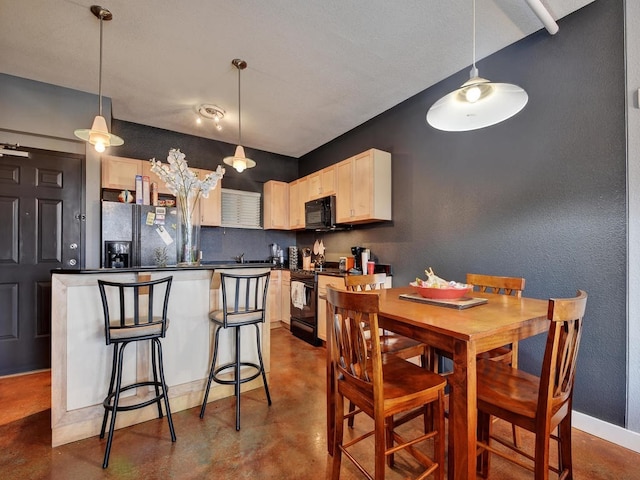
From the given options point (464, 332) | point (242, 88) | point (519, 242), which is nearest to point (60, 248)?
point (242, 88)

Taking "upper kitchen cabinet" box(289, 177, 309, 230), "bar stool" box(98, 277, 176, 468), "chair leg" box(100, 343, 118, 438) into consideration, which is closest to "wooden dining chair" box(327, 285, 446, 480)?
"bar stool" box(98, 277, 176, 468)

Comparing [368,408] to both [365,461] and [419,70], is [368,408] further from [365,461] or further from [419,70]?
[419,70]

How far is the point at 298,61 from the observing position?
2.70 m

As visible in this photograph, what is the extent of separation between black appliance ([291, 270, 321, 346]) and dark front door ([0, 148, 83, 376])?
101 inches

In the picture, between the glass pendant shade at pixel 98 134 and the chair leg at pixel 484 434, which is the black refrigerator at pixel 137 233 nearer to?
the glass pendant shade at pixel 98 134

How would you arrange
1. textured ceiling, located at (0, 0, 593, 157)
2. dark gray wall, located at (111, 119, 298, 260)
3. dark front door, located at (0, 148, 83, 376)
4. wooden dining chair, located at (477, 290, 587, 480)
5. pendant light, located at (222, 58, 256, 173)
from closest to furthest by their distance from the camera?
wooden dining chair, located at (477, 290, 587, 480)
textured ceiling, located at (0, 0, 593, 157)
pendant light, located at (222, 58, 256, 173)
dark front door, located at (0, 148, 83, 376)
dark gray wall, located at (111, 119, 298, 260)

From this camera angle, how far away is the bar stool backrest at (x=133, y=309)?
1.75 m

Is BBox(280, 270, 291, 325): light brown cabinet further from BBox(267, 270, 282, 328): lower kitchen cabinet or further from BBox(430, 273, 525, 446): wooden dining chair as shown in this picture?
BBox(430, 273, 525, 446): wooden dining chair

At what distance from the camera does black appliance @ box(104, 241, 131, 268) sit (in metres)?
3.24

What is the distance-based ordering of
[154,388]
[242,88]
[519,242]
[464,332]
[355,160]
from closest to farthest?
[464,332] → [154,388] → [519,242] → [242,88] → [355,160]

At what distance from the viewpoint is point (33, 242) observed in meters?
3.06

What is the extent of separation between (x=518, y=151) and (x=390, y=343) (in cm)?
193

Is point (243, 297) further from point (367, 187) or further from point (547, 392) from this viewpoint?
point (547, 392)

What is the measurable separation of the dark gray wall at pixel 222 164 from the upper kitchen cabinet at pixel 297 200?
50 cm
